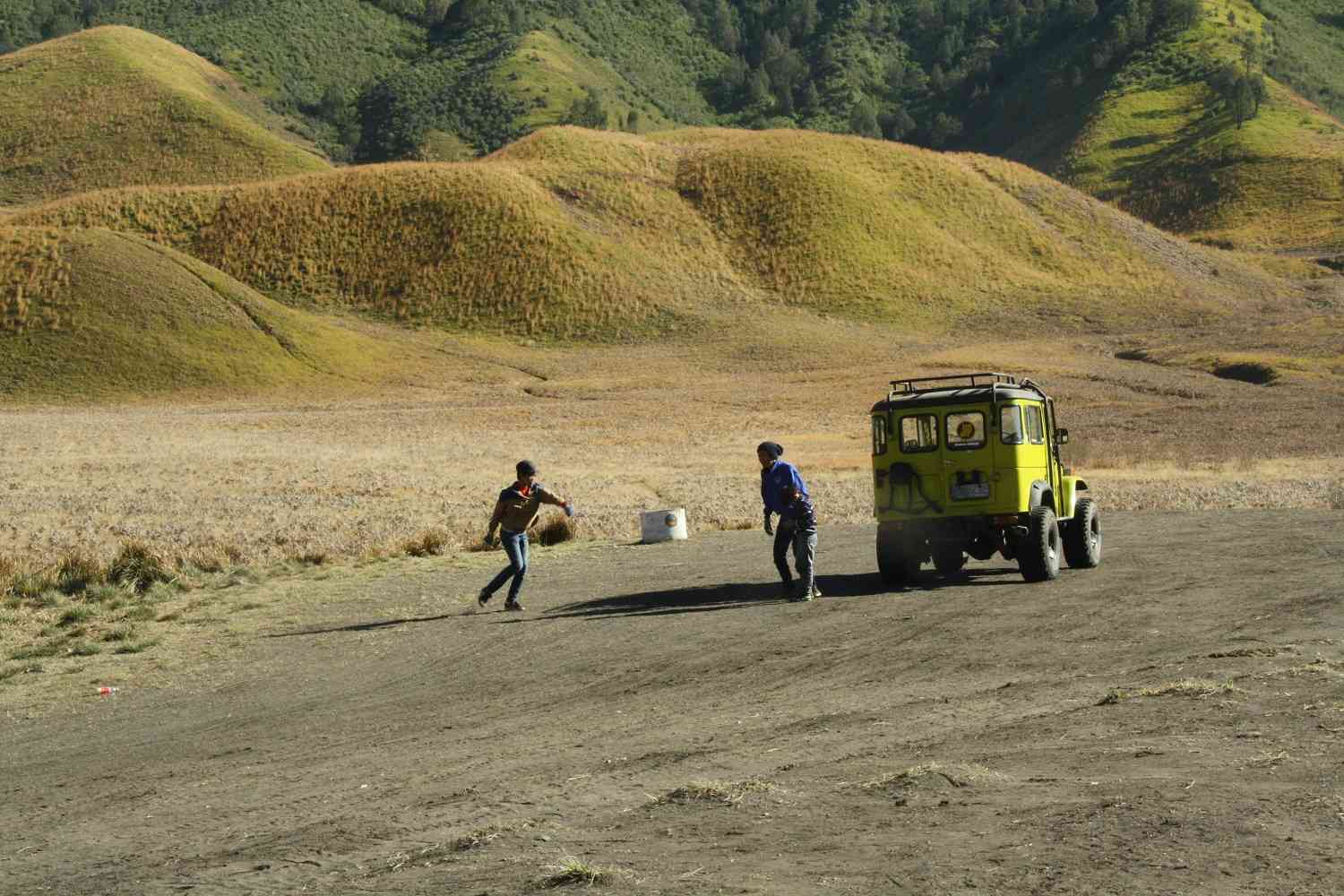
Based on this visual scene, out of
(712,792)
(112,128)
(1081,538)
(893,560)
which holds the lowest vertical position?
(712,792)

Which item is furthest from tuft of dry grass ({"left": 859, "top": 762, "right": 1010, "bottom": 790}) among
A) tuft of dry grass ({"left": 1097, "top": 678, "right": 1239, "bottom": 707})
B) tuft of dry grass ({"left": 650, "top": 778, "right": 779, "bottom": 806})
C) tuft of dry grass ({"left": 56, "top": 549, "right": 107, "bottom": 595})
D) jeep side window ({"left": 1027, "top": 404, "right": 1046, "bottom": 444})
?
tuft of dry grass ({"left": 56, "top": 549, "right": 107, "bottom": 595})

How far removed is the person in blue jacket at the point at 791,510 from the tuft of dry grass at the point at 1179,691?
246 inches

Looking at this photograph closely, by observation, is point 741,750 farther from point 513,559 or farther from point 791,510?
point 513,559

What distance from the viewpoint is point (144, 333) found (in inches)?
3334

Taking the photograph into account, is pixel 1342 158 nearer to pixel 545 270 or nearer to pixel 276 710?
pixel 545 270

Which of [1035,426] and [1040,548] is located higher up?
[1035,426]

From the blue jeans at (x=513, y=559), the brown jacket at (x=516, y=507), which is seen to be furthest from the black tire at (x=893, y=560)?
the blue jeans at (x=513, y=559)

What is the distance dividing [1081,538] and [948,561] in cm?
188

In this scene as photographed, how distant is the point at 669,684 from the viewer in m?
13.5

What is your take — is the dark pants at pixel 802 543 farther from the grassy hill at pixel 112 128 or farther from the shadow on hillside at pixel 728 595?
the grassy hill at pixel 112 128

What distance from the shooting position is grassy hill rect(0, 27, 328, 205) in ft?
470

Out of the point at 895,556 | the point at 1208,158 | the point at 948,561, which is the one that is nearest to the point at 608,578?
the point at 895,556

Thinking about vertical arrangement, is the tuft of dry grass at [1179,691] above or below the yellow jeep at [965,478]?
below

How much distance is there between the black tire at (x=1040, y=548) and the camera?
18344mm
